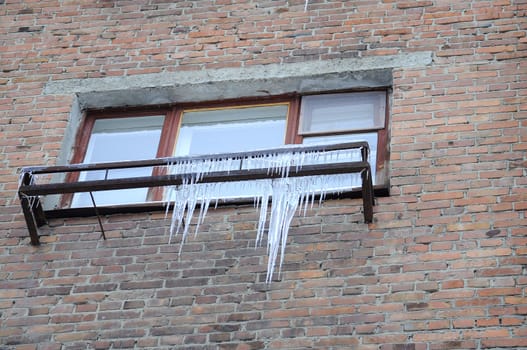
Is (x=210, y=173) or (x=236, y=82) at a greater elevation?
(x=236, y=82)

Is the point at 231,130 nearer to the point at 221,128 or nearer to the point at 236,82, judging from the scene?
the point at 221,128

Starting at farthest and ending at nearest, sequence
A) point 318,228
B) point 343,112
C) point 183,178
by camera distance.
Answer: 1. point 343,112
2. point 318,228
3. point 183,178

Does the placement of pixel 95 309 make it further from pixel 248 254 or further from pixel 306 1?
pixel 306 1

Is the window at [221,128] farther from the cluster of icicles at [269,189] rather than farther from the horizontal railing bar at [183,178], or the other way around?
the horizontal railing bar at [183,178]

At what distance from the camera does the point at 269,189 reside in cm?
833

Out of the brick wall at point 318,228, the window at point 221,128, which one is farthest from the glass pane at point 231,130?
the brick wall at point 318,228

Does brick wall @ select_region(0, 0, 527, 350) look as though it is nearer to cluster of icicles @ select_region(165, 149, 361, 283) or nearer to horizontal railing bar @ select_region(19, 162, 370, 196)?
cluster of icicles @ select_region(165, 149, 361, 283)

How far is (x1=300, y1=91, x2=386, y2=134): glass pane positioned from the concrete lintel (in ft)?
0.32

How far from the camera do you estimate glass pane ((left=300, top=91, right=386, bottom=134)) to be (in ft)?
30.8

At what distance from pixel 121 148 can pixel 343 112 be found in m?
2.03

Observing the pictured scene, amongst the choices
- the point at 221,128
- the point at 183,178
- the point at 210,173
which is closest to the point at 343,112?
the point at 221,128

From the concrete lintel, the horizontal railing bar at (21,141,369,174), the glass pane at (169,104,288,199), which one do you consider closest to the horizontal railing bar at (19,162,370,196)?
the horizontal railing bar at (21,141,369,174)

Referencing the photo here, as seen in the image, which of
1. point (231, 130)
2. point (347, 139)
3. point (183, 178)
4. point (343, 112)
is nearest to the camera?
point (183, 178)

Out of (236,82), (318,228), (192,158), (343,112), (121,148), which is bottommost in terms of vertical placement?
(318,228)
